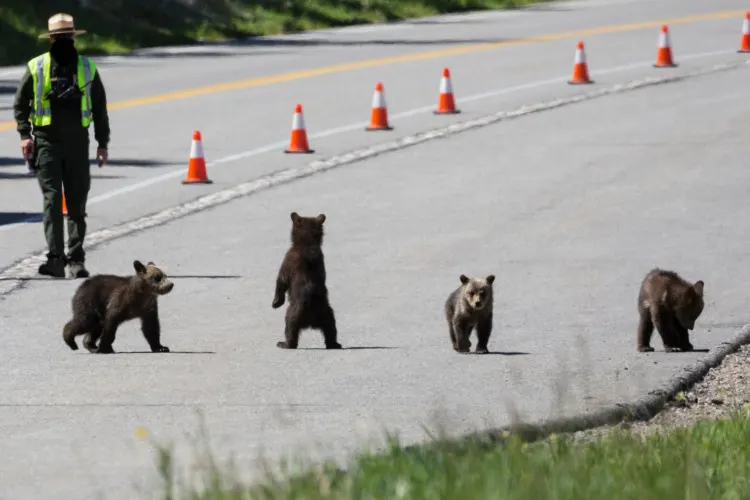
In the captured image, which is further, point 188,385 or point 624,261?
point 624,261

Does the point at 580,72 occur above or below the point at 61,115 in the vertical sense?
below

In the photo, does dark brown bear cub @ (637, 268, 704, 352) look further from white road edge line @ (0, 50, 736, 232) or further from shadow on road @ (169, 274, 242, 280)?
white road edge line @ (0, 50, 736, 232)

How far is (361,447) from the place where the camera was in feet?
28.7

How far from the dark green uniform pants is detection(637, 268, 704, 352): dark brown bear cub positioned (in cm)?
484

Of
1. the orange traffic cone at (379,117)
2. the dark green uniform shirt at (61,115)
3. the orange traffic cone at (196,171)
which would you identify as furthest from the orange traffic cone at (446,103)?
the dark green uniform shirt at (61,115)

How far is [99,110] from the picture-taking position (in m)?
15.0

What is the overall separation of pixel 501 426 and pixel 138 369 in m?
2.56

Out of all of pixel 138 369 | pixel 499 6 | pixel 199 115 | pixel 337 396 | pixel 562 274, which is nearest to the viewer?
pixel 337 396

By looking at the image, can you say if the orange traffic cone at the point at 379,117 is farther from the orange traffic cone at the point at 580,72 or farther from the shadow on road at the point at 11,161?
the orange traffic cone at the point at 580,72

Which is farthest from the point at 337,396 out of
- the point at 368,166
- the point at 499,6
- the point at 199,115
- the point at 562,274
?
the point at 499,6

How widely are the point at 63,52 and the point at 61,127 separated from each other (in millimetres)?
548

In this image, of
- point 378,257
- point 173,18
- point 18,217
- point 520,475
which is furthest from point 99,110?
point 173,18

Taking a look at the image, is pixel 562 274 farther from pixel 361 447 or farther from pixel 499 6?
pixel 499 6

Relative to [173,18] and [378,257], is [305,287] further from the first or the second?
[173,18]
